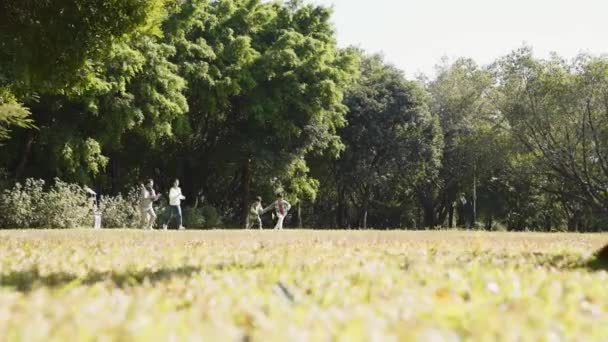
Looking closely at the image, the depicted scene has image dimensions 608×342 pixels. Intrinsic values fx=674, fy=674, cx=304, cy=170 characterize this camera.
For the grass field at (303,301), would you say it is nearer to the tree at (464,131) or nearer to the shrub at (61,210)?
the shrub at (61,210)

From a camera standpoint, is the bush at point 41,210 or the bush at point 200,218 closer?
the bush at point 41,210

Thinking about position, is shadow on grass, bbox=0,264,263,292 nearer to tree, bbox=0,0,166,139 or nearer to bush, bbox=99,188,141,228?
tree, bbox=0,0,166,139

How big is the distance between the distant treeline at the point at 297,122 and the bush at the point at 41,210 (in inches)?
101

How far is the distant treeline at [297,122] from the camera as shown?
30875 mm

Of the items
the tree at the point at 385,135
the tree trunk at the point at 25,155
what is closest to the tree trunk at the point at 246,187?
the tree at the point at 385,135

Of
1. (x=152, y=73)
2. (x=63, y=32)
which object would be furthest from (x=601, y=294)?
(x=152, y=73)

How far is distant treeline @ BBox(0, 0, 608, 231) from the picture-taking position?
101 feet

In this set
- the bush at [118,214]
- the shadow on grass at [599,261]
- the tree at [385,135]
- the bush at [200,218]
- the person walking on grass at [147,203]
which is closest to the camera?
the shadow on grass at [599,261]

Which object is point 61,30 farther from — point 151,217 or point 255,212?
point 255,212

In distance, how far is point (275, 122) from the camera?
125 ft

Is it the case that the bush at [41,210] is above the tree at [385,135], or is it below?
below

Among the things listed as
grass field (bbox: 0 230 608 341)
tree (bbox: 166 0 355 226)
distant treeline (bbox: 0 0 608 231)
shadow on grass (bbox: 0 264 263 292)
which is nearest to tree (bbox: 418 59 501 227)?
distant treeline (bbox: 0 0 608 231)

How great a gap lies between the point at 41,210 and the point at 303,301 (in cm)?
2589

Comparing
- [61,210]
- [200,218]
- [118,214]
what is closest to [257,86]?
[200,218]
